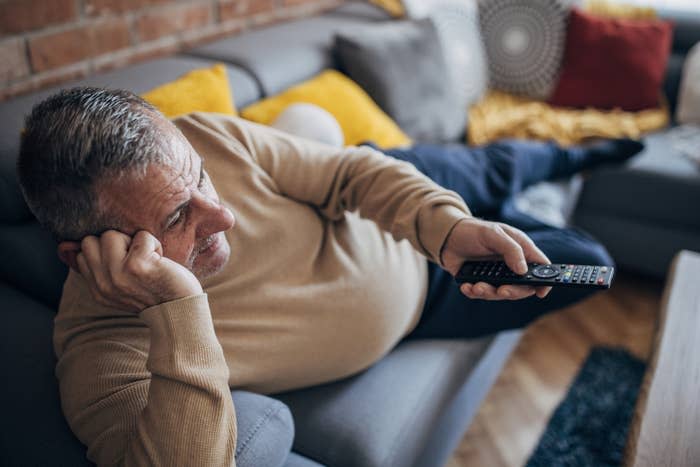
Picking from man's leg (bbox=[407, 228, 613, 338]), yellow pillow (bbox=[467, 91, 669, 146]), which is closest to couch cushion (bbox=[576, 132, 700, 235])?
yellow pillow (bbox=[467, 91, 669, 146])

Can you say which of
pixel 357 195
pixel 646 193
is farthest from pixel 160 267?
pixel 646 193

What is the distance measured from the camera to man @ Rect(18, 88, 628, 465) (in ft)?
2.58

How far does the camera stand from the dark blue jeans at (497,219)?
121 centimetres

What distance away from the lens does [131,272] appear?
78cm

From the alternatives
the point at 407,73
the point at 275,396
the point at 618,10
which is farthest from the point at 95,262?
the point at 618,10

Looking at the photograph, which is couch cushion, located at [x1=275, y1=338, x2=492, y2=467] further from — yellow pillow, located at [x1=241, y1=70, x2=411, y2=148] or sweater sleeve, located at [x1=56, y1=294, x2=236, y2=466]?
yellow pillow, located at [x1=241, y1=70, x2=411, y2=148]

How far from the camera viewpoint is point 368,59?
1791 millimetres

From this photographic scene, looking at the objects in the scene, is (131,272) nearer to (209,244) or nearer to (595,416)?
(209,244)

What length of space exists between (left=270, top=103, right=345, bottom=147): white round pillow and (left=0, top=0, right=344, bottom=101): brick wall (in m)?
0.51

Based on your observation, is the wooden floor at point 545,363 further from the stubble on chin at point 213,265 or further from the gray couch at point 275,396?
the stubble on chin at point 213,265

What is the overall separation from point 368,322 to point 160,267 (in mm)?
399

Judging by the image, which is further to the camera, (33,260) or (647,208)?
(647,208)

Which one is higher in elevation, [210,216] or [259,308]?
[210,216]

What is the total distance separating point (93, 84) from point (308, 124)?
45 centimetres
